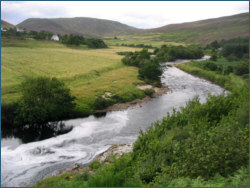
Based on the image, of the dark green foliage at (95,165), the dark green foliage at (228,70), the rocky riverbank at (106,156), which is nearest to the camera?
the rocky riverbank at (106,156)

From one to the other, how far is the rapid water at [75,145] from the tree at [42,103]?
216 centimetres

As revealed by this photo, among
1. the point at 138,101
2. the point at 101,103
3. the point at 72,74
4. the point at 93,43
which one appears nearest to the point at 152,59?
the point at 72,74

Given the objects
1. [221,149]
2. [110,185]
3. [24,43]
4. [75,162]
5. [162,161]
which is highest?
[24,43]

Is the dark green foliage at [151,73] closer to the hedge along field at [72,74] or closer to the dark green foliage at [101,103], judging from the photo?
the hedge along field at [72,74]

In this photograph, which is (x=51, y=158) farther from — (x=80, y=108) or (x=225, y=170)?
(x=225, y=170)

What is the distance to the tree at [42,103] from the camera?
85.3 ft

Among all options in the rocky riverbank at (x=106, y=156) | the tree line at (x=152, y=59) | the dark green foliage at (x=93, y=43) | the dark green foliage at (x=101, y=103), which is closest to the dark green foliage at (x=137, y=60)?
the tree line at (x=152, y=59)

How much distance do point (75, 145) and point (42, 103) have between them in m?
8.06

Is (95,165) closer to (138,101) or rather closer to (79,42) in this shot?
(138,101)

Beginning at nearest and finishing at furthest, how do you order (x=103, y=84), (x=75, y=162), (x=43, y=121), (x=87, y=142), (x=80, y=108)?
1. (x=75, y=162)
2. (x=87, y=142)
3. (x=43, y=121)
4. (x=80, y=108)
5. (x=103, y=84)

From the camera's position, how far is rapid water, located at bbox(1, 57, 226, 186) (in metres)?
17.9

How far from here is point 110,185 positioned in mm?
8523

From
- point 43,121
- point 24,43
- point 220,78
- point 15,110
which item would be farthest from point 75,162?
point 24,43

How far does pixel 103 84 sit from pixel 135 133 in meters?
18.3
